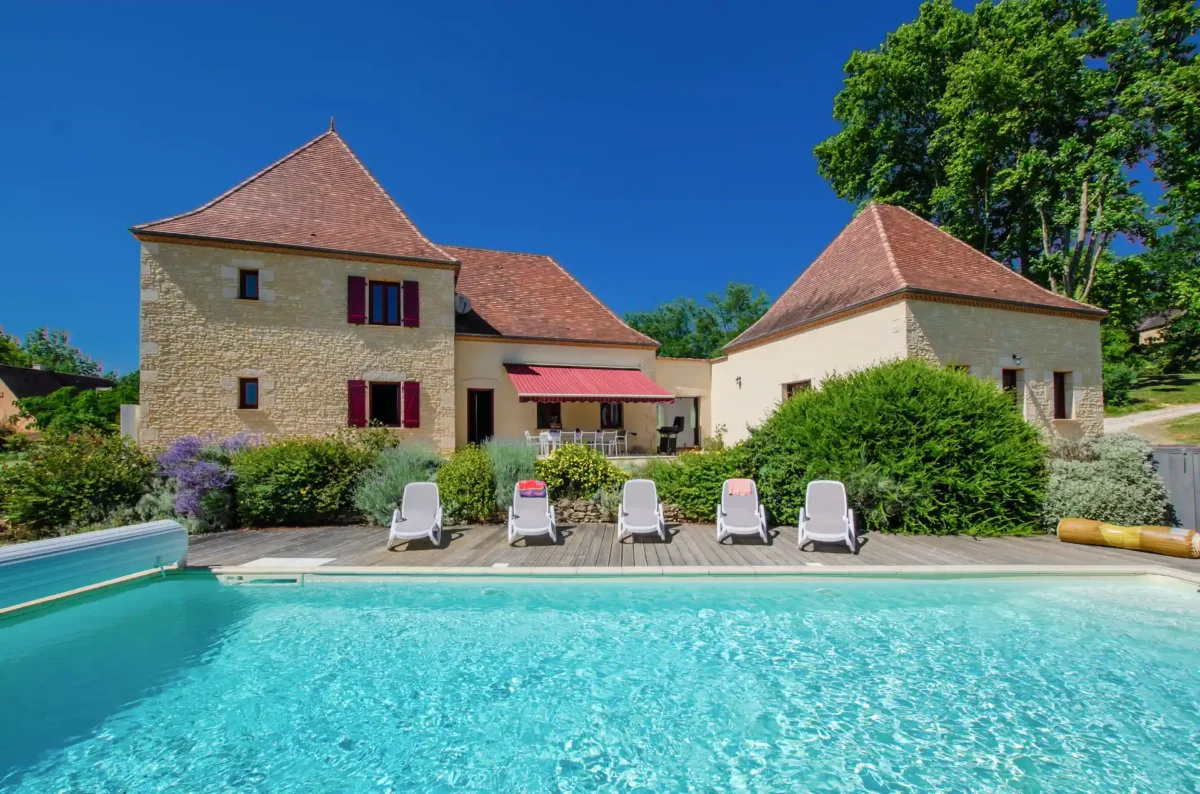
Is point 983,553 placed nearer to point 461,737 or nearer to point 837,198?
point 461,737

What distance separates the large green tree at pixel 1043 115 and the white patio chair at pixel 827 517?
20.4m

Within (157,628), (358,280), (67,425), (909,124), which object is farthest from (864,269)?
(67,425)

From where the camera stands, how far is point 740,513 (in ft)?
33.2

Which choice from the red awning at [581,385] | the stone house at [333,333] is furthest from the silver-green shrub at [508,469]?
the stone house at [333,333]

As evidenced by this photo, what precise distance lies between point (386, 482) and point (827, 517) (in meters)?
9.51

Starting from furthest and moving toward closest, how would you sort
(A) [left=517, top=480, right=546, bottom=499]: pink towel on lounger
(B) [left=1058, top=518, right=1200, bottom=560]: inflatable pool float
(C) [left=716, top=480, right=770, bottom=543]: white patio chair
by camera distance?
1. (A) [left=517, top=480, right=546, bottom=499]: pink towel on lounger
2. (C) [left=716, top=480, right=770, bottom=543]: white patio chair
3. (B) [left=1058, top=518, right=1200, bottom=560]: inflatable pool float

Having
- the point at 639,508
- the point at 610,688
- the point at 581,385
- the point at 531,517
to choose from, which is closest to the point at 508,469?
Result: the point at 531,517

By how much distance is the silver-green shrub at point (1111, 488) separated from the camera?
32.8 ft

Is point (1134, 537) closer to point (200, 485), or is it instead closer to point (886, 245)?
point (886, 245)

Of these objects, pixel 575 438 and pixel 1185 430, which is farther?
pixel 1185 430

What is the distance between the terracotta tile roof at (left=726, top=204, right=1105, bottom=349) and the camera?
1623cm

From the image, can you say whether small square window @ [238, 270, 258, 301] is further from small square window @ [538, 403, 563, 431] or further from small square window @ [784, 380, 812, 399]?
small square window @ [784, 380, 812, 399]

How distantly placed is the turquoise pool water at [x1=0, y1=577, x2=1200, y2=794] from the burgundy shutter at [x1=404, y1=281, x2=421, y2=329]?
12.3 meters

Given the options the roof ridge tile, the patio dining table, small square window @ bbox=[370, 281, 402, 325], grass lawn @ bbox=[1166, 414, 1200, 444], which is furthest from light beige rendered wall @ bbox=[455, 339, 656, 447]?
grass lawn @ bbox=[1166, 414, 1200, 444]
